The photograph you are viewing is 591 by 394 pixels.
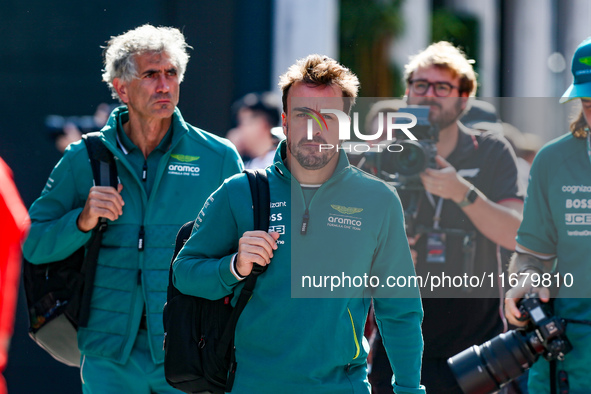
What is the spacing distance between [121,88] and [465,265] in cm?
176

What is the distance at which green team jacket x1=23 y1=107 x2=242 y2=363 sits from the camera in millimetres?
3773

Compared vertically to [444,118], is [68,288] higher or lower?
lower

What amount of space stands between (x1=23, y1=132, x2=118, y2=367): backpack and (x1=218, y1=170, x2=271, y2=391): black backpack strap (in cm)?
106

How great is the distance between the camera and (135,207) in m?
3.84

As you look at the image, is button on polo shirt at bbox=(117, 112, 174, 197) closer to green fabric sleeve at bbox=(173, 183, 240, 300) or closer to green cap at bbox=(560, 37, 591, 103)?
green fabric sleeve at bbox=(173, 183, 240, 300)

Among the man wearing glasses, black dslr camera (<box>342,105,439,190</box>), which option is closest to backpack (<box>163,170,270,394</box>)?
black dslr camera (<box>342,105,439,190</box>)

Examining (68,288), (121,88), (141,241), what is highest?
(121,88)

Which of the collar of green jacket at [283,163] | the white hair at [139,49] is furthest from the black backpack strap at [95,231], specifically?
the collar of green jacket at [283,163]

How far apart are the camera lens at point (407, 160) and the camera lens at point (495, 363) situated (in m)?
0.88

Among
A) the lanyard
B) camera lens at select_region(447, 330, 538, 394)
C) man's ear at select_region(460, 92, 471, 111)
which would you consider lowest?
camera lens at select_region(447, 330, 538, 394)

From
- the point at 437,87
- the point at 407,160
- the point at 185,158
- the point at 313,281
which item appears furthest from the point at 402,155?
the point at 313,281

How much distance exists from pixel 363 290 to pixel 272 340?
1.16ft

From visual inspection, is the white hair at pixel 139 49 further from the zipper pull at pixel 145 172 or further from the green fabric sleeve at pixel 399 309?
the green fabric sleeve at pixel 399 309

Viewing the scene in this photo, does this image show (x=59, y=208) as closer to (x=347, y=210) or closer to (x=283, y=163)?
(x=283, y=163)
